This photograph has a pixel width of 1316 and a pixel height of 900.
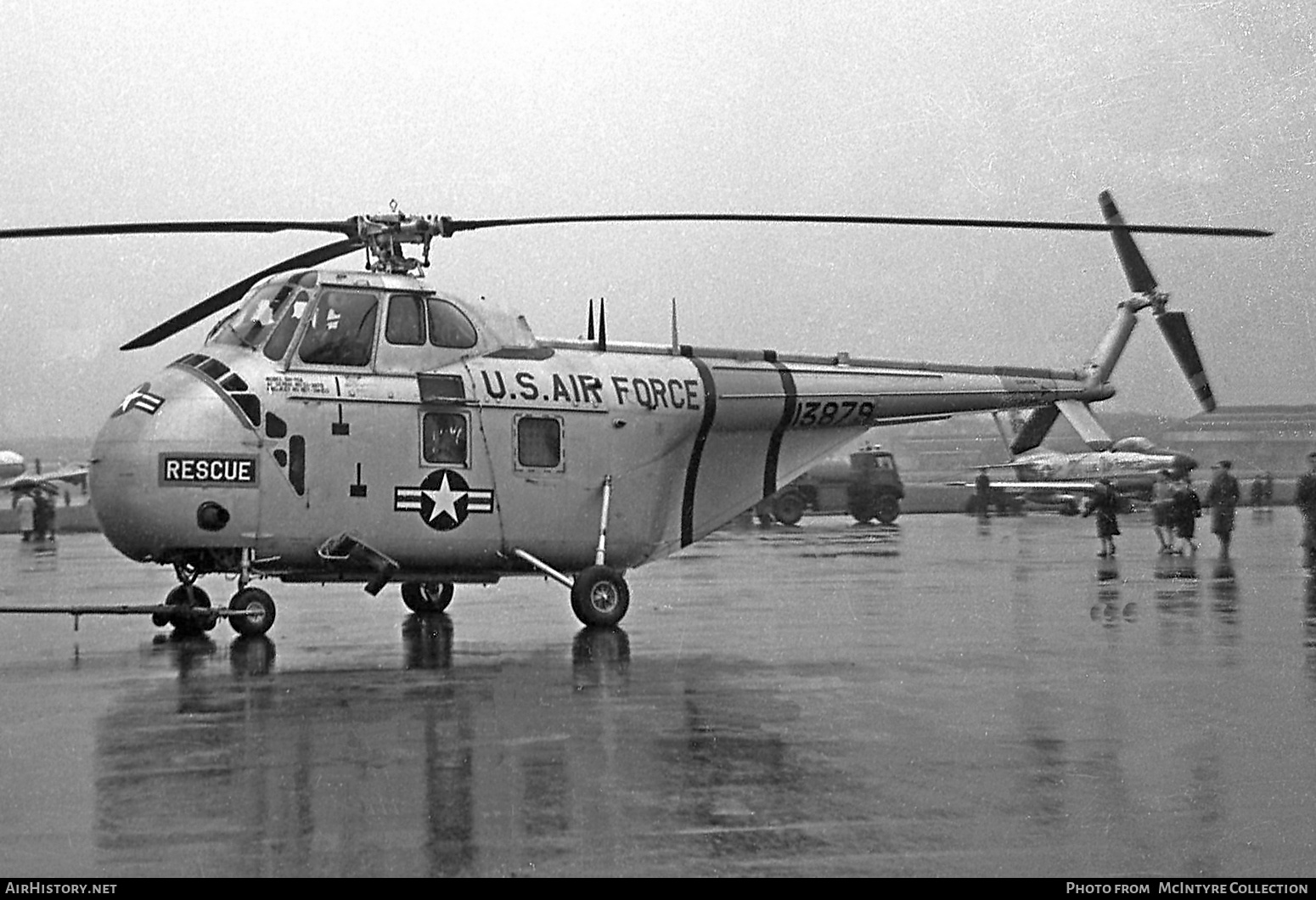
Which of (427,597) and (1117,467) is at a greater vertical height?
(1117,467)

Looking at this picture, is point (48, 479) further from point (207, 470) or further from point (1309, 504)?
point (1309, 504)

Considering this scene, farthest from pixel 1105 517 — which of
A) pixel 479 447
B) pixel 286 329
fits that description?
pixel 286 329

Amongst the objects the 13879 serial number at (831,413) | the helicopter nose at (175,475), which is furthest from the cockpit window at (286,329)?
the 13879 serial number at (831,413)

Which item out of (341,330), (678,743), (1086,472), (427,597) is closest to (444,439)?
(341,330)

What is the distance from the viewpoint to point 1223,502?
84.1 ft

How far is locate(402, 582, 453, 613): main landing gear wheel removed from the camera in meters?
15.6

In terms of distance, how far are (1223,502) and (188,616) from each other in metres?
18.9

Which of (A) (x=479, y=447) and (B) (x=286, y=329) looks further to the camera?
(A) (x=479, y=447)

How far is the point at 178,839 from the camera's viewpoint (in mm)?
5699

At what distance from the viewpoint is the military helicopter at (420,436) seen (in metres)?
12.5

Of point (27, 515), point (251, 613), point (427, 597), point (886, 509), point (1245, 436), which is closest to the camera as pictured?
point (251, 613)

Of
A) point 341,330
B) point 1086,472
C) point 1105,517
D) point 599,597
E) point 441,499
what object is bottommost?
point 599,597

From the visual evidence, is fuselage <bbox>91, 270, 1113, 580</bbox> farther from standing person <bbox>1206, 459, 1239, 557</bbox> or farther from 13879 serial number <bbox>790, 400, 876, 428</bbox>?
standing person <bbox>1206, 459, 1239, 557</bbox>

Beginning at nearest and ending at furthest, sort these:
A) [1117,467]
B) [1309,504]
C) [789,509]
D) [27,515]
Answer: [1309,504] < [27,515] < [789,509] < [1117,467]
